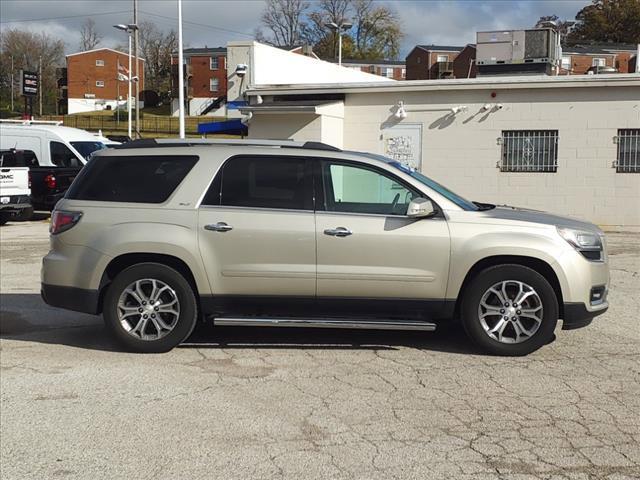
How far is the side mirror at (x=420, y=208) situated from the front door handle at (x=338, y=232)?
0.56 meters

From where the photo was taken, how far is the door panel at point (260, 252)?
625cm

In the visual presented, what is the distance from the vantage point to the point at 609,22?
67188 millimetres

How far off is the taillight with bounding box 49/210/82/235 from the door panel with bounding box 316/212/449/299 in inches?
87.7

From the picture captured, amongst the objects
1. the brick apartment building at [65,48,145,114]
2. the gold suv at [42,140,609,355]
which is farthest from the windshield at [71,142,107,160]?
the brick apartment building at [65,48,145,114]

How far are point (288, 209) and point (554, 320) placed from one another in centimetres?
250

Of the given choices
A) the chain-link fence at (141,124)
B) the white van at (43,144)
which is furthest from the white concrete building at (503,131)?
the chain-link fence at (141,124)

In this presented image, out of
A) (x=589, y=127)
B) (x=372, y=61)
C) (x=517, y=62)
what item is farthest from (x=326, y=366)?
(x=372, y=61)

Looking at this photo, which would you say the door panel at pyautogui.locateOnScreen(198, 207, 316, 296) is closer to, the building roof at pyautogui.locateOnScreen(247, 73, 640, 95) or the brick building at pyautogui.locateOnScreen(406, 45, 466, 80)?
the building roof at pyautogui.locateOnScreen(247, 73, 640, 95)

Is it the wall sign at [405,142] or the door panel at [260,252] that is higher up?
the wall sign at [405,142]

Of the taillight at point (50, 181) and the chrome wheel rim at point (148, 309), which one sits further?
the taillight at point (50, 181)

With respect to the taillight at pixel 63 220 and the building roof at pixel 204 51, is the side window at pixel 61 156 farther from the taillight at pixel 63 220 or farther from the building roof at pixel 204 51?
the building roof at pixel 204 51

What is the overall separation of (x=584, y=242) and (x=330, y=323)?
232 cm

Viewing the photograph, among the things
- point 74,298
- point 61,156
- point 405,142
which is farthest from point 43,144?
point 74,298

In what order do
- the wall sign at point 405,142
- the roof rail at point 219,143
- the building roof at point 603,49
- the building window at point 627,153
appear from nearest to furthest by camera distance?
1. the roof rail at point 219,143
2. the building window at point 627,153
3. the wall sign at point 405,142
4. the building roof at point 603,49
